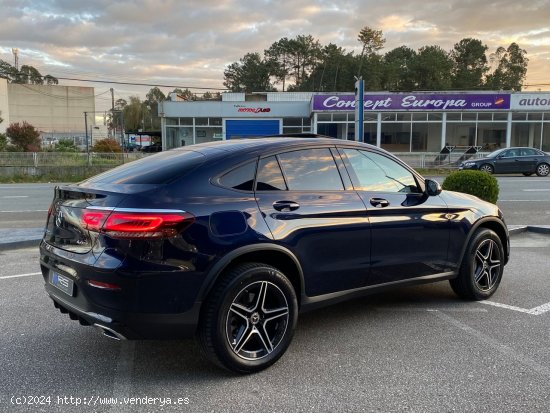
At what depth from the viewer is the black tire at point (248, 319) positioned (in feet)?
10.6

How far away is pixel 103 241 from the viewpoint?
10.1 ft

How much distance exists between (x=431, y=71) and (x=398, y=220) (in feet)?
240

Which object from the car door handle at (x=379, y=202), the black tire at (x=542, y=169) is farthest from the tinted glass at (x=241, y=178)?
the black tire at (x=542, y=169)

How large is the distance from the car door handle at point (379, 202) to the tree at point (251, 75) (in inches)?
3299

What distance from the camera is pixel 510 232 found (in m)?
8.50

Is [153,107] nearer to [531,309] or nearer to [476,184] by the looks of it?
[476,184]

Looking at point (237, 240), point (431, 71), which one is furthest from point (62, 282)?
point (431, 71)

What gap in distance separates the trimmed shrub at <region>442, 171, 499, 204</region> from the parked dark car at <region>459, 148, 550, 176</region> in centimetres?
1486

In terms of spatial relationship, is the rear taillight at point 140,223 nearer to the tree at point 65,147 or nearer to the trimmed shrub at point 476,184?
the trimmed shrub at point 476,184

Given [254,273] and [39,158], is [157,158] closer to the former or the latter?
[254,273]

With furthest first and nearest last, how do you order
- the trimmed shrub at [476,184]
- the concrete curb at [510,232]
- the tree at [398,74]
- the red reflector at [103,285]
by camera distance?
the tree at [398,74]
the trimmed shrub at [476,184]
the concrete curb at [510,232]
the red reflector at [103,285]

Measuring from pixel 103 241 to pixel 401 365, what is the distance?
226 centimetres

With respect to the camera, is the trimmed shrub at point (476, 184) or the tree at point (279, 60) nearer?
the trimmed shrub at point (476, 184)

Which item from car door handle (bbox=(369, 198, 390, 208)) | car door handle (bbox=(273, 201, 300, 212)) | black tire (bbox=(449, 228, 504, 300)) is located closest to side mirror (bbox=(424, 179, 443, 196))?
car door handle (bbox=(369, 198, 390, 208))
